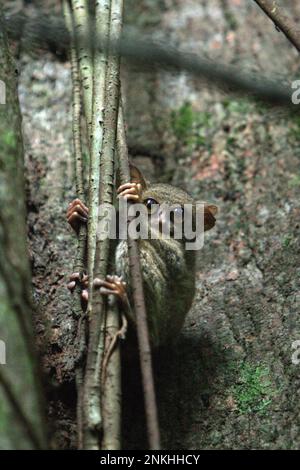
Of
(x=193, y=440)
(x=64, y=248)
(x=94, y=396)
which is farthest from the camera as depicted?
(x=64, y=248)

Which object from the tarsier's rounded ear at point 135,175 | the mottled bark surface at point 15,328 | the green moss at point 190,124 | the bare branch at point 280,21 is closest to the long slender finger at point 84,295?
the mottled bark surface at point 15,328

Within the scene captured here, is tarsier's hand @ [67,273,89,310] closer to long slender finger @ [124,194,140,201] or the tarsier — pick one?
the tarsier

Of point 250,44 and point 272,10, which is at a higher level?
point 250,44

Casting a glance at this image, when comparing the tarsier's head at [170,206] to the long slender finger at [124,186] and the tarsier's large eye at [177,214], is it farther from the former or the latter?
the long slender finger at [124,186]

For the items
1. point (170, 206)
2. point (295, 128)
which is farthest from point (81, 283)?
point (295, 128)

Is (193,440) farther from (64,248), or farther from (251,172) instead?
(251,172)
